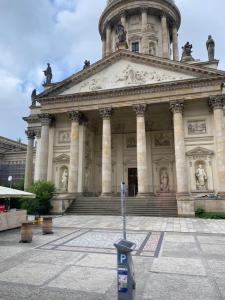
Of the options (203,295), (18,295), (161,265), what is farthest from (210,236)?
(18,295)

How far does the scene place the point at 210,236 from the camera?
468 inches

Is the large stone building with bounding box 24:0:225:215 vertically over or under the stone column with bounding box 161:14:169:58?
under

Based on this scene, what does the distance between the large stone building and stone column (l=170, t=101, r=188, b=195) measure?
10 cm

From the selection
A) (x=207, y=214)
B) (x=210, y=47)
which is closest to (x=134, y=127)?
(x=210, y=47)

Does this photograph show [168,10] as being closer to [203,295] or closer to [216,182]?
[216,182]

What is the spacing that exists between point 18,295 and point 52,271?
1.57 m

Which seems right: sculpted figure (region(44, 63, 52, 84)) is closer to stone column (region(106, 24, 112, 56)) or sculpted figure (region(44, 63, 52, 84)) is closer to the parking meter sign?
stone column (region(106, 24, 112, 56))

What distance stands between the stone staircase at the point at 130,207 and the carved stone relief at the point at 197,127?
777 cm

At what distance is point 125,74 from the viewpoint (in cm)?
2839

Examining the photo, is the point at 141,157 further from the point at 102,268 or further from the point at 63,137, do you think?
the point at 102,268

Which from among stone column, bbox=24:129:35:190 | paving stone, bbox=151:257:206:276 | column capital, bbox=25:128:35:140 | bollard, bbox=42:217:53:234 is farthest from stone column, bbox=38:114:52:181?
paving stone, bbox=151:257:206:276

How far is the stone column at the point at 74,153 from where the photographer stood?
27.2 m

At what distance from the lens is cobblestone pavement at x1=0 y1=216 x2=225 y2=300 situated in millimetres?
5219

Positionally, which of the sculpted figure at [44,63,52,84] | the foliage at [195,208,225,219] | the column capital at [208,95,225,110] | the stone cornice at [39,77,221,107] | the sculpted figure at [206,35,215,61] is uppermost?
the sculpted figure at [206,35,215,61]
